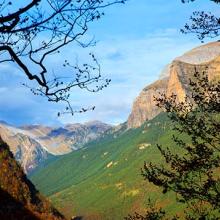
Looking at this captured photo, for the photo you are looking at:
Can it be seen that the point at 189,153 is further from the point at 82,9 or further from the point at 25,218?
the point at 25,218

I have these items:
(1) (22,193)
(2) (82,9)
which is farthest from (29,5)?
(1) (22,193)

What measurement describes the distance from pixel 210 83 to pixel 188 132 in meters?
2.39

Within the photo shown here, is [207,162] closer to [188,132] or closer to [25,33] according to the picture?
[188,132]

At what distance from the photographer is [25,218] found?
4766cm

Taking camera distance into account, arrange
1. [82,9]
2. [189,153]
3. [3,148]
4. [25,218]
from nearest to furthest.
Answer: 1. [82,9]
2. [189,153]
3. [25,218]
4. [3,148]

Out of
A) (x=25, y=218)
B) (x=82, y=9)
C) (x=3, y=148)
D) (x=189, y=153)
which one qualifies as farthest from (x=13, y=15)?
(x=3, y=148)

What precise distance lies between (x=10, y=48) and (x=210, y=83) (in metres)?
10.9

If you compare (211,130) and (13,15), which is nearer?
(13,15)

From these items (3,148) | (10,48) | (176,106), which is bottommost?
(176,106)

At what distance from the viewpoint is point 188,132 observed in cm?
2252

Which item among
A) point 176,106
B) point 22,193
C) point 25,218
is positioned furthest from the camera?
point 22,193

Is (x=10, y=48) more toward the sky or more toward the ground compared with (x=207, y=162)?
more toward the sky

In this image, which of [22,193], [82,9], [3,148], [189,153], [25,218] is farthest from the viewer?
[3,148]

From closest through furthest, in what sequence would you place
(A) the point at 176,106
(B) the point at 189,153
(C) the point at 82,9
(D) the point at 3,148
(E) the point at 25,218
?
(C) the point at 82,9 < (B) the point at 189,153 < (A) the point at 176,106 < (E) the point at 25,218 < (D) the point at 3,148
